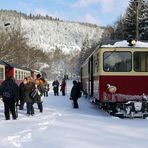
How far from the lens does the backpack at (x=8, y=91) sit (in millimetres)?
14867

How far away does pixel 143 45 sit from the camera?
16.5 metres

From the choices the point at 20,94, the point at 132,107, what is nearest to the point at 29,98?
the point at 20,94

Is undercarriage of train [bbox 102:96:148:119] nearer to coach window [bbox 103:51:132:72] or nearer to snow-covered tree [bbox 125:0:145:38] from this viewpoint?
coach window [bbox 103:51:132:72]

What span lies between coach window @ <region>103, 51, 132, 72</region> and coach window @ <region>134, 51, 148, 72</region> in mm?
237

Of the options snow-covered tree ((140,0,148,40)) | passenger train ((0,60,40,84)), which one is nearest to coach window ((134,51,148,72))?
passenger train ((0,60,40,84))

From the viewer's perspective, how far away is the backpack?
1487 centimetres

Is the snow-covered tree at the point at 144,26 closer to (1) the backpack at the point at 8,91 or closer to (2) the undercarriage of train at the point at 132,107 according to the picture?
(2) the undercarriage of train at the point at 132,107

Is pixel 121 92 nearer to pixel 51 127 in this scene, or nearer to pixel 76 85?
pixel 51 127

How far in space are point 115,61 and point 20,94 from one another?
4115 mm

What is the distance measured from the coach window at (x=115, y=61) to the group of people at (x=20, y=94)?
9.90 feet

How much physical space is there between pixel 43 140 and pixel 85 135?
4.24ft

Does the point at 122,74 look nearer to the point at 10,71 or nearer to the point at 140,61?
the point at 140,61

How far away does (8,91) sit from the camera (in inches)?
585

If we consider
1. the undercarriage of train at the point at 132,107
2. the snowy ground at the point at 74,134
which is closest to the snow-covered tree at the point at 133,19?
the undercarriage of train at the point at 132,107
